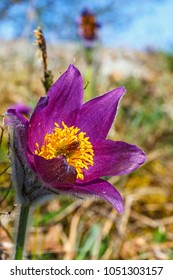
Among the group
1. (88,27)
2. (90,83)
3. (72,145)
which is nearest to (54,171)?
(72,145)

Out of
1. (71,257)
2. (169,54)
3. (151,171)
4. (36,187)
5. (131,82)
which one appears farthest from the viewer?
(169,54)

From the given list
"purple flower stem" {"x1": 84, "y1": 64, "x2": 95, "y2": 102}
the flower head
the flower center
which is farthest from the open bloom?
the flower head

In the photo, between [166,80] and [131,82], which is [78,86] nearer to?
[131,82]

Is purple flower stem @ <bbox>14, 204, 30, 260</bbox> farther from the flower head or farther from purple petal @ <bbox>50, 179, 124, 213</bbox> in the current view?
the flower head

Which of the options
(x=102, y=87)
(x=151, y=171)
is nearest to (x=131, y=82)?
(x=102, y=87)

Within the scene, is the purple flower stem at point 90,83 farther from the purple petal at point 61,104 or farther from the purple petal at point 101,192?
the purple petal at point 101,192

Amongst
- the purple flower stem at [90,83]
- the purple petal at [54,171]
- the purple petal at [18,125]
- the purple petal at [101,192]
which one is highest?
the purple petal at [18,125]

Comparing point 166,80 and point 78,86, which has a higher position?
point 78,86

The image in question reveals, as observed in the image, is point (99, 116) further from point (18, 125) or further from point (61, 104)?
point (18, 125)

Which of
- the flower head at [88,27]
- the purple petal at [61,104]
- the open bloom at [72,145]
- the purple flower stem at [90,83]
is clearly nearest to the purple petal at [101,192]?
the open bloom at [72,145]
